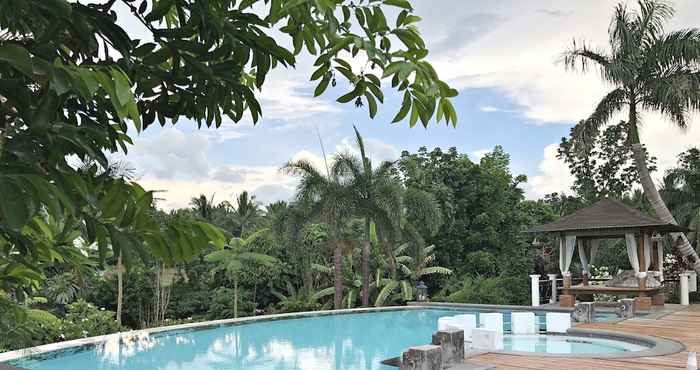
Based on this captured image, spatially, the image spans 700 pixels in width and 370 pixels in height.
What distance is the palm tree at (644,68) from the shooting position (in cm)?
1917

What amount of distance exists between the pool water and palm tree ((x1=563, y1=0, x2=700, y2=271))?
9.48 metres

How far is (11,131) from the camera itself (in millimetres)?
1056

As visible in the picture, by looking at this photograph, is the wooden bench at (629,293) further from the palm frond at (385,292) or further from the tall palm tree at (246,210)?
the tall palm tree at (246,210)

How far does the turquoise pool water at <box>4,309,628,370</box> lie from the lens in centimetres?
1131

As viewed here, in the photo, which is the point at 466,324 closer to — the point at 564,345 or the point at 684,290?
the point at 564,345

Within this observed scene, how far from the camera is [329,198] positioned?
19.6 metres

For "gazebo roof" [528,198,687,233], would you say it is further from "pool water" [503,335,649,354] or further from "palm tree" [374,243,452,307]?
"pool water" [503,335,649,354]

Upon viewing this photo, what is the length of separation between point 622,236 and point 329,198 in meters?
8.65

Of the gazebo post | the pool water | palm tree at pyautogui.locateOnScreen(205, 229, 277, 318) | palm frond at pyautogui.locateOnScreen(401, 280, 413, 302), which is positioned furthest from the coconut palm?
the pool water

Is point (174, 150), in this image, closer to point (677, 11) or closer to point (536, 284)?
point (536, 284)

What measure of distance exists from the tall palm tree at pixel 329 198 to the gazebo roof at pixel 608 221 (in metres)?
5.72

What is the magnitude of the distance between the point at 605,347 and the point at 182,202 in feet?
69.8

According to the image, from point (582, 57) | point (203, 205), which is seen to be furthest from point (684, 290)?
point (203, 205)

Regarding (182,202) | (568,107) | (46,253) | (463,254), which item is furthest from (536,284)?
(46,253)
